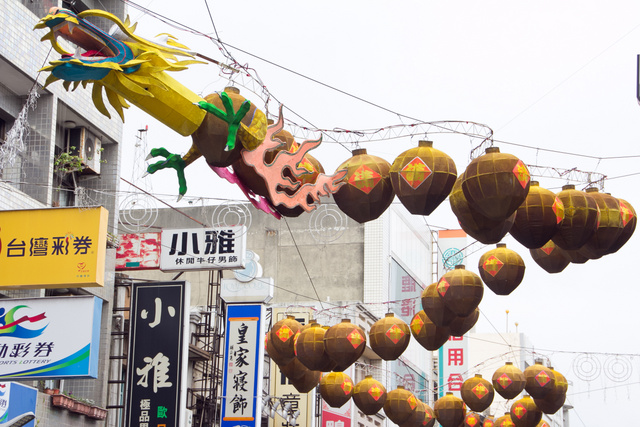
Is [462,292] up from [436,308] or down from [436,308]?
up

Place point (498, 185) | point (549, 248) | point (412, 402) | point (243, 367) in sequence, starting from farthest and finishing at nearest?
point (243, 367) < point (412, 402) < point (549, 248) < point (498, 185)

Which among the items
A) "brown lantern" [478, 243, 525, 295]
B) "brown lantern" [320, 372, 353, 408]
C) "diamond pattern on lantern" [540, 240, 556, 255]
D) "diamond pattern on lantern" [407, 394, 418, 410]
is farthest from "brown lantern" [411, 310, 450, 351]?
"diamond pattern on lantern" [407, 394, 418, 410]

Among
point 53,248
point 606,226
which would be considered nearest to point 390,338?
point 606,226

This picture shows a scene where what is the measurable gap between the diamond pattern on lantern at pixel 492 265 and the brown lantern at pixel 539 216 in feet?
8.13

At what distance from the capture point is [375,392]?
21.3 meters

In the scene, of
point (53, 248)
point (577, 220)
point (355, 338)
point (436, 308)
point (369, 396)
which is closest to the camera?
point (577, 220)

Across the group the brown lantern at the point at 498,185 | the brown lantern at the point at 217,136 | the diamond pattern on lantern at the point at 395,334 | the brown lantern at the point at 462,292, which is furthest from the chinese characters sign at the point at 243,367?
the brown lantern at the point at 217,136

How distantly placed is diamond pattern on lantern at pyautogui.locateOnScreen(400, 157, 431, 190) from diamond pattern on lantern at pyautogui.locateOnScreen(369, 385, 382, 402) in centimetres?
985

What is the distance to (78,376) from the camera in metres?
19.6

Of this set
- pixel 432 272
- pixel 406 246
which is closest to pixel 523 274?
pixel 406 246

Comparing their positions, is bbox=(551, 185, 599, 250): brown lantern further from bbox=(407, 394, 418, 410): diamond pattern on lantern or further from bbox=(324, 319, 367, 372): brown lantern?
bbox=(407, 394, 418, 410): diamond pattern on lantern

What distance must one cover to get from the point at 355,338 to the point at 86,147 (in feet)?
38.0

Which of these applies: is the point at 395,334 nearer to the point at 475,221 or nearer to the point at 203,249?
the point at 475,221

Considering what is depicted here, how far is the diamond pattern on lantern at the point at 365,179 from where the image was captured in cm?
1277
